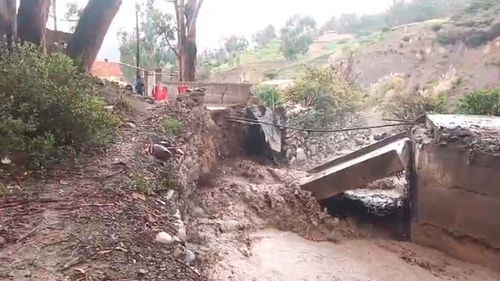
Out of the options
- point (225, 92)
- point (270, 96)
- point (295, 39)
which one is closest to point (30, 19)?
point (225, 92)

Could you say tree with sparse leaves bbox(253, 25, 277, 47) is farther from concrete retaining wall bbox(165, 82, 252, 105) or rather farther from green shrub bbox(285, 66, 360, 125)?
concrete retaining wall bbox(165, 82, 252, 105)

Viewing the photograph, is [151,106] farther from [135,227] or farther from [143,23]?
[143,23]

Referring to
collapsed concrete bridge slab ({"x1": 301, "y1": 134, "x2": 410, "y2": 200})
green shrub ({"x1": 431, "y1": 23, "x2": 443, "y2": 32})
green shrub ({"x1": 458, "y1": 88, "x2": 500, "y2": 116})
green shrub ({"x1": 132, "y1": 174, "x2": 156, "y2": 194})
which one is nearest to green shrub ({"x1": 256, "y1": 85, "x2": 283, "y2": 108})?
green shrub ({"x1": 458, "y1": 88, "x2": 500, "y2": 116})

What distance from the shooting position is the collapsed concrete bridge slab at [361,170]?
26.9ft

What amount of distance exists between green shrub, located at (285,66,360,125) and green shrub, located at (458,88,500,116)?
471 cm

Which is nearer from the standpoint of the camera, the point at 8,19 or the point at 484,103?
the point at 8,19

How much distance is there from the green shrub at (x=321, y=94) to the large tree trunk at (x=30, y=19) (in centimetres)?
1018

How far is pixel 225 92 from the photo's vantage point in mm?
13789

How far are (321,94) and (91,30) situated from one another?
983 centimetres

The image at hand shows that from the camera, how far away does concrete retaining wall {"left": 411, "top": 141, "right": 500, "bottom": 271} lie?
23.5 ft

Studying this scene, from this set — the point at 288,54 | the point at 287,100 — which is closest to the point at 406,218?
the point at 287,100

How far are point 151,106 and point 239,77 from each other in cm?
2021

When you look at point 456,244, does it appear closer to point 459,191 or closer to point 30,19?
point 459,191

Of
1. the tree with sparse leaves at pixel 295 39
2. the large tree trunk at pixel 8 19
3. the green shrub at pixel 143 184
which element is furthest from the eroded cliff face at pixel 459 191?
the tree with sparse leaves at pixel 295 39
